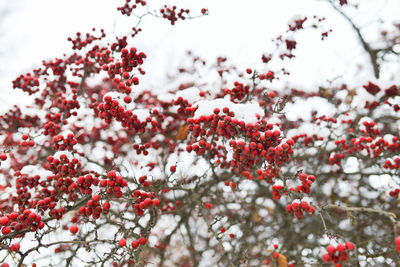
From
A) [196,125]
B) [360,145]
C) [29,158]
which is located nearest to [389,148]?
[360,145]

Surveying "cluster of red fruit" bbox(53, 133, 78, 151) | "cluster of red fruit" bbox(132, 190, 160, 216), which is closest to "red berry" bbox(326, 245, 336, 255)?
"cluster of red fruit" bbox(132, 190, 160, 216)

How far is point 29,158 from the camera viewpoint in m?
3.97

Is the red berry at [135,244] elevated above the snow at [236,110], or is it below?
below

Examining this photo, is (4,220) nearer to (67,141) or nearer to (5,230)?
(5,230)

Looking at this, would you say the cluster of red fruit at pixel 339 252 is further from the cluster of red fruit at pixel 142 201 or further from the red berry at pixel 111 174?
the red berry at pixel 111 174

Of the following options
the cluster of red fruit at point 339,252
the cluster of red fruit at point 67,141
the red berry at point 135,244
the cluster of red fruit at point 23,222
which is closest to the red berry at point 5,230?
the cluster of red fruit at point 23,222

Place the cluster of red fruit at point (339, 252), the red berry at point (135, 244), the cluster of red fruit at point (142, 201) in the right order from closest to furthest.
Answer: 1. the cluster of red fruit at point (339, 252)
2. the cluster of red fruit at point (142, 201)
3. the red berry at point (135, 244)

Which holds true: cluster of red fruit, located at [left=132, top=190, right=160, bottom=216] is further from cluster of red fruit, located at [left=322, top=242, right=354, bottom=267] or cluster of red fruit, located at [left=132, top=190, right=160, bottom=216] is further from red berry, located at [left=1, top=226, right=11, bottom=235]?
cluster of red fruit, located at [left=322, top=242, right=354, bottom=267]

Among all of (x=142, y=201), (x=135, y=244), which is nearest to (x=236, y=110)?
(x=142, y=201)

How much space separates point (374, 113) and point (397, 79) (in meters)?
0.61

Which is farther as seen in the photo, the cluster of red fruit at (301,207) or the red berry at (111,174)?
the red berry at (111,174)

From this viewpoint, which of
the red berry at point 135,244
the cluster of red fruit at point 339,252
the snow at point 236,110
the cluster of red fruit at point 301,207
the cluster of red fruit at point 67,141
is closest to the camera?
the cluster of red fruit at point 339,252

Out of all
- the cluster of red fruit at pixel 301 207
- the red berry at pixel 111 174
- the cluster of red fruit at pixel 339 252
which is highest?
the red berry at pixel 111 174

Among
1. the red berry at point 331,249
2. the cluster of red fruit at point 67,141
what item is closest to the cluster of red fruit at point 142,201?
the cluster of red fruit at point 67,141
